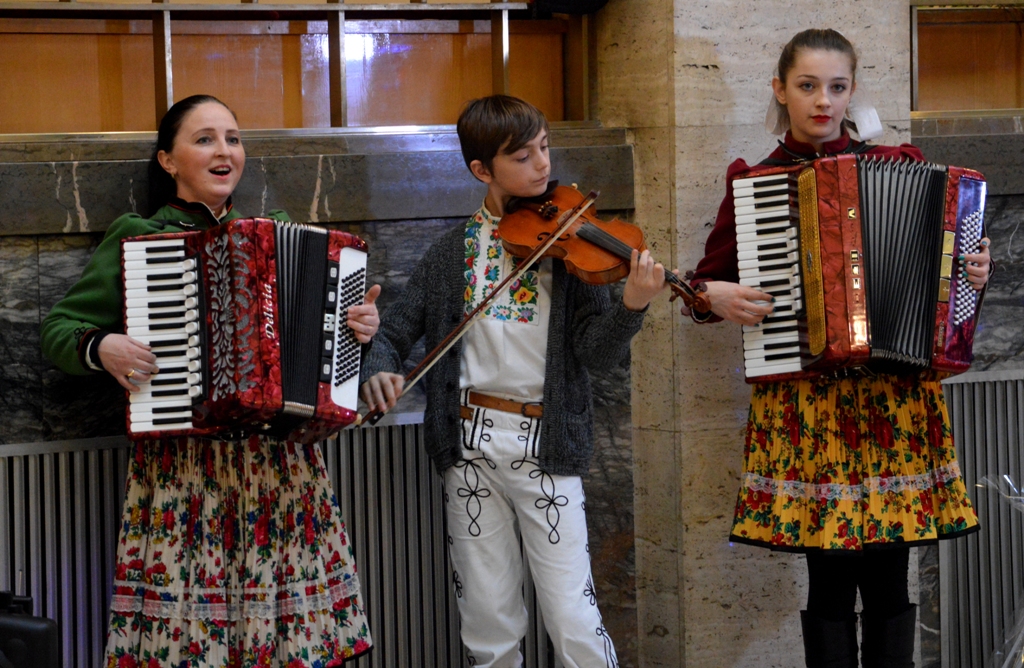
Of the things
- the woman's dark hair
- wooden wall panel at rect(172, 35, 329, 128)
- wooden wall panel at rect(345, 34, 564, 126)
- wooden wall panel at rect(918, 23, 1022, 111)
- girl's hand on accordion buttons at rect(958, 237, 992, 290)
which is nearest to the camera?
girl's hand on accordion buttons at rect(958, 237, 992, 290)

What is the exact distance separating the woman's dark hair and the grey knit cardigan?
1.95ft

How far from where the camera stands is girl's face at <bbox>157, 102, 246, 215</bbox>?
2.70 metres

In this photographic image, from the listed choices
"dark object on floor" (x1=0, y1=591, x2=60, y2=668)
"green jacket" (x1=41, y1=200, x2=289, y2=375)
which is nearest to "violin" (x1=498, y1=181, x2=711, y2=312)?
"green jacket" (x1=41, y1=200, x2=289, y2=375)

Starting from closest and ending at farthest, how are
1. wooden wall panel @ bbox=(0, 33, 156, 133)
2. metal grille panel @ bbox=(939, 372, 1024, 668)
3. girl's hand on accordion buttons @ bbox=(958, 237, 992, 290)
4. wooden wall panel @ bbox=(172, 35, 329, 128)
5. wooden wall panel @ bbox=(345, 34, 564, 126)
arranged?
girl's hand on accordion buttons @ bbox=(958, 237, 992, 290), wooden wall panel @ bbox=(0, 33, 156, 133), wooden wall panel @ bbox=(172, 35, 329, 128), wooden wall panel @ bbox=(345, 34, 564, 126), metal grille panel @ bbox=(939, 372, 1024, 668)

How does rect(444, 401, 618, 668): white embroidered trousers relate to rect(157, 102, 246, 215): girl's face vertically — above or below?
below

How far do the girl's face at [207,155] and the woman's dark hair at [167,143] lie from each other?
0.04 ft

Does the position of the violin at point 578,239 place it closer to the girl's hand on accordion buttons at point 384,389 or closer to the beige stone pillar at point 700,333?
the girl's hand on accordion buttons at point 384,389

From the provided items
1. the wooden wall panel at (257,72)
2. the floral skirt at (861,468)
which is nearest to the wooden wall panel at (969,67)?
the wooden wall panel at (257,72)

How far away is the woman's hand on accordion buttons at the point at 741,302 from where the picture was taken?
2625mm

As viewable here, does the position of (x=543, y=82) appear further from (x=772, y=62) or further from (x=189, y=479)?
(x=189, y=479)

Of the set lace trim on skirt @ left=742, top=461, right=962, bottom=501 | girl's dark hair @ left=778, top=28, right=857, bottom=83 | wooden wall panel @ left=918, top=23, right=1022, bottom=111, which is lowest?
lace trim on skirt @ left=742, top=461, right=962, bottom=501

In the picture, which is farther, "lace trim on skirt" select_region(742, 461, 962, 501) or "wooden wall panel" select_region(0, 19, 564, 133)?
"wooden wall panel" select_region(0, 19, 564, 133)

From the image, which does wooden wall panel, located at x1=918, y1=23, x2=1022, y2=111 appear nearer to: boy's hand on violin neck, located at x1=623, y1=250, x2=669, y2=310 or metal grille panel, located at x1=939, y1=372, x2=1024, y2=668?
metal grille panel, located at x1=939, y1=372, x2=1024, y2=668

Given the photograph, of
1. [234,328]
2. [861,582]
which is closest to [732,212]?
[861,582]
